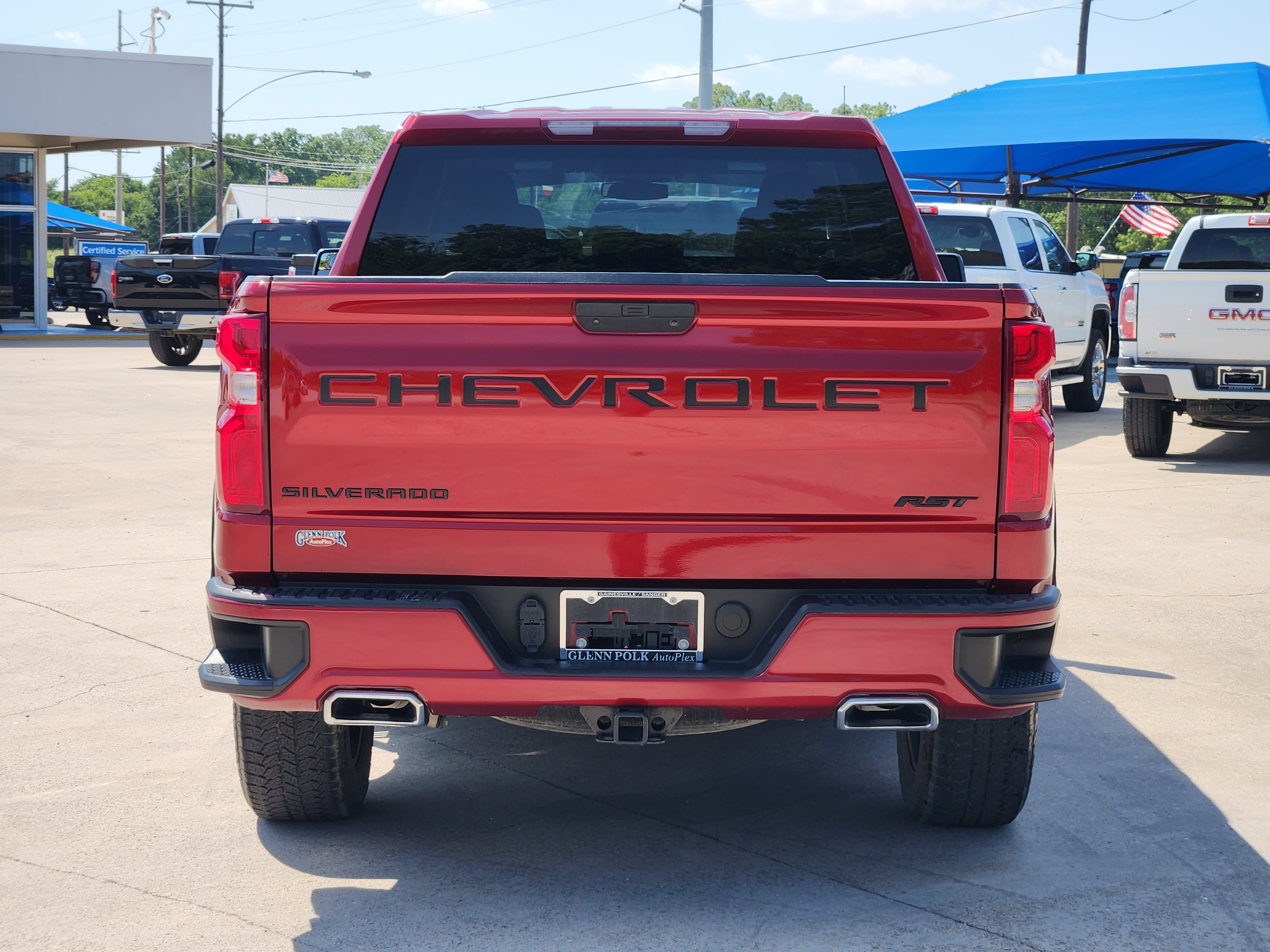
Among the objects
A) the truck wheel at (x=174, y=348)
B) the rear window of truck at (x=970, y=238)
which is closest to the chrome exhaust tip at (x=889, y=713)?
the rear window of truck at (x=970, y=238)

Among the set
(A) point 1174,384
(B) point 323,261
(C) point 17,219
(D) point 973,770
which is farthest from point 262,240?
(D) point 973,770

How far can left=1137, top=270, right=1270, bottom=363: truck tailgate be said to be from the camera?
1141cm

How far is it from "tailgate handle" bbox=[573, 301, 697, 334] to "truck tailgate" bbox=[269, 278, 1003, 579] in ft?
0.03

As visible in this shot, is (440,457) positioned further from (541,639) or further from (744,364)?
(744,364)

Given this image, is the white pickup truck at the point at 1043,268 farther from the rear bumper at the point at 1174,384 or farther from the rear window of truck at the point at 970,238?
the rear bumper at the point at 1174,384

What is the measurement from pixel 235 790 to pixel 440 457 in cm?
173

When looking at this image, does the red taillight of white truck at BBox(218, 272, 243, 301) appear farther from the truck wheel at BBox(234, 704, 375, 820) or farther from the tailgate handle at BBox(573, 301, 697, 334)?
the tailgate handle at BBox(573, 301, 697, 334)

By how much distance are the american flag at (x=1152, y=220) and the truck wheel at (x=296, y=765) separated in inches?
1219

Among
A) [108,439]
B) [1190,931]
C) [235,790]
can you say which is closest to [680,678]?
[1190,931]

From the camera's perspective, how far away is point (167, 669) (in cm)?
560

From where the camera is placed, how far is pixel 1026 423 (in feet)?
10.6

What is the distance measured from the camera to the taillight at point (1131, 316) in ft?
38.9

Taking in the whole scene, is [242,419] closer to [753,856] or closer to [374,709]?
[374,709]

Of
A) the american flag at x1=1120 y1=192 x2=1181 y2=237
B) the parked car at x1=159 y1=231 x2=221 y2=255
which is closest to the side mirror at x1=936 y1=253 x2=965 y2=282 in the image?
the parked car at x1=159 y1=231 x2=221 y2=255
